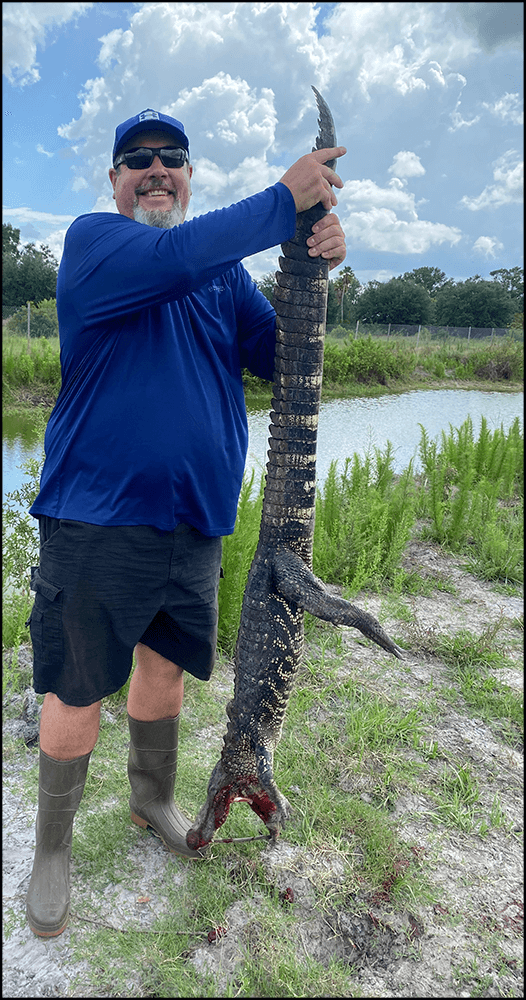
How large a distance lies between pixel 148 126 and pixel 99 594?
59.2 inches

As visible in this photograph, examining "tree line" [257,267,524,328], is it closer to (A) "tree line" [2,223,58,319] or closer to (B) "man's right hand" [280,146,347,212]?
(B) "man's right hand" [280,146,347,212]

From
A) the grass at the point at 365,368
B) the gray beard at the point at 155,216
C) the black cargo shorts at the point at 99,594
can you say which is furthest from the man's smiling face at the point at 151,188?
the grass at the point at 365,368

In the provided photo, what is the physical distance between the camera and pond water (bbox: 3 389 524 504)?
11.6 ft

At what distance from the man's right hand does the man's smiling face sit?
1.78 feet

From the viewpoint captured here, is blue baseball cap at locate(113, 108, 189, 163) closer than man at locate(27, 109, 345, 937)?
No

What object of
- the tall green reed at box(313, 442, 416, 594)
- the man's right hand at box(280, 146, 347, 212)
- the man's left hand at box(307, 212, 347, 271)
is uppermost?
the man's right hand at box(280, 146, 347, 212)

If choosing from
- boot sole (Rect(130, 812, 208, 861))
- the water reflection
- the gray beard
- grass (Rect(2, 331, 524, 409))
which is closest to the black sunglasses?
the gray beard

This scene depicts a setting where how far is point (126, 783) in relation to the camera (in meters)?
2.63

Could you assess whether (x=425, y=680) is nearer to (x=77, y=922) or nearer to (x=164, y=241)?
(x=77, y=922)

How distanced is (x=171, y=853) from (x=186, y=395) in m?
1.74

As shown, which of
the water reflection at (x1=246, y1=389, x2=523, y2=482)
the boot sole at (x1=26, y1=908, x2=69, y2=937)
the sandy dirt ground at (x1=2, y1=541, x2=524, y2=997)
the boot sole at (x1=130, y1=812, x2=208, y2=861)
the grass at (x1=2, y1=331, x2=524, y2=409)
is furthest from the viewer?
the grass at (x1=2, y1=331, x2=524, y2=409)

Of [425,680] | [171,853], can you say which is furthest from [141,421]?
[425,680]

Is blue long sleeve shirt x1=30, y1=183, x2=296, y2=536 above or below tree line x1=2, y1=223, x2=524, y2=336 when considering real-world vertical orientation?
below

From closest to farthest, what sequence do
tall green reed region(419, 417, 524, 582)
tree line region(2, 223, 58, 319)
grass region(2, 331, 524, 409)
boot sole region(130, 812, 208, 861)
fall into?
boot sole region(130, 812, 208, 861) < tall green reed region(419, 417, 524, 582) < grass region(2, 331, 524, 409) < tree line region(2, 223, 58, 319)
